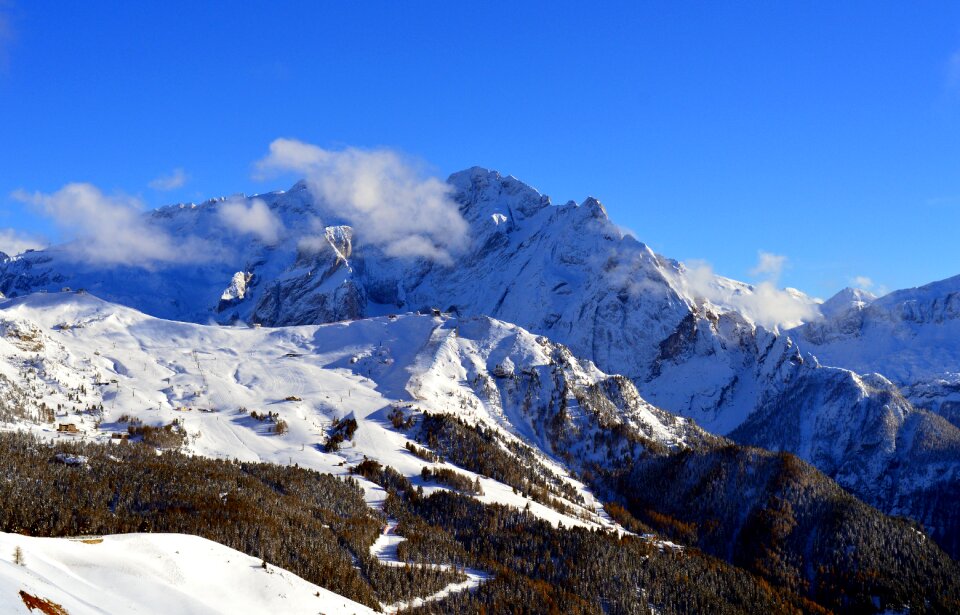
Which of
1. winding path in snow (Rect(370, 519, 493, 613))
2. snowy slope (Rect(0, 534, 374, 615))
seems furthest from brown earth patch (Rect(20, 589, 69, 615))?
winding path in snow (Rect(370, 519, 493, 613))

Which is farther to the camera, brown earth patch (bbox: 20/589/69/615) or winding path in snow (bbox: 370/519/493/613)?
winding path in snow (bbox: 370/519/493/613)

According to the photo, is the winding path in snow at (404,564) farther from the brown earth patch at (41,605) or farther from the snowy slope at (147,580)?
the brown earth patch at (41,605)

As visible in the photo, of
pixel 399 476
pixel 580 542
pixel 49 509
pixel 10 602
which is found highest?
pixel 399 476

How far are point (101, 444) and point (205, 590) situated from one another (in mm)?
97559

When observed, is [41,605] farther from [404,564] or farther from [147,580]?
[404,564]

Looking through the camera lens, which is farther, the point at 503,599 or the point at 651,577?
the point at 651,577

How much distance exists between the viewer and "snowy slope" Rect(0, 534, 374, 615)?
137ft

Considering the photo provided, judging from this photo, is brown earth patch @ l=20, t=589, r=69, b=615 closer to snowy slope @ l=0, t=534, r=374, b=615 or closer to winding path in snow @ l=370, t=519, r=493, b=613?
snowy slope @ l=0, t=534, r=374, b=615

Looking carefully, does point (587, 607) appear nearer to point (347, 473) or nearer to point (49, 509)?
point (347, 473)

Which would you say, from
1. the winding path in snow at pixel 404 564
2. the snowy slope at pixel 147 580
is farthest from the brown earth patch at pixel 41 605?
the winding path in snow at pixel 404 564

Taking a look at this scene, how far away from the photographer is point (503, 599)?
402ft

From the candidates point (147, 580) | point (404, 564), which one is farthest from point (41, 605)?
point (404, 564)

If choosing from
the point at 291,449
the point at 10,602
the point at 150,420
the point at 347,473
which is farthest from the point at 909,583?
the point at 10,602

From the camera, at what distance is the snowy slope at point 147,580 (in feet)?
137
